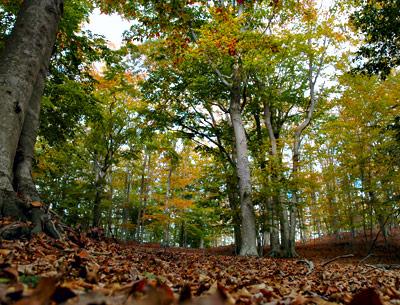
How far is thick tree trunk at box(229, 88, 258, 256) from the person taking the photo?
930 cm

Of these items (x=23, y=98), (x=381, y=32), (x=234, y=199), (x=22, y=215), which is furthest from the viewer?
(x=234, y=199)

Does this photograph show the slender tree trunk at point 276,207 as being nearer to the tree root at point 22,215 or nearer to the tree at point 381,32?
the tree at point 381,32

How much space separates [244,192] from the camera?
987 centimetres

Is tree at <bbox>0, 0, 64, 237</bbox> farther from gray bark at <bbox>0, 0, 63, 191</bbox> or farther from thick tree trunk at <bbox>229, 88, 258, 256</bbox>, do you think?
thick tree trunk at <bbox>229, 88, 258, 256</bbox>

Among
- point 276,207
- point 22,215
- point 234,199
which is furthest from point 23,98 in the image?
point 234,199

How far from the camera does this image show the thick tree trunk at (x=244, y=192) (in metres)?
9.30

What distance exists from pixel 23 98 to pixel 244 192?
7.42 m

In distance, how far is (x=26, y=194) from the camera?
3768 millimetres

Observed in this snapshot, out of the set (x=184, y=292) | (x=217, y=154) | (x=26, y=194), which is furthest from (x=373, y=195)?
(x=184, y=292)

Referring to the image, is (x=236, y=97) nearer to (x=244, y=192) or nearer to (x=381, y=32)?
(x=244, y=192)

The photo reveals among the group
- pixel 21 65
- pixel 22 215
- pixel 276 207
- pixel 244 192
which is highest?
pixel 21 65

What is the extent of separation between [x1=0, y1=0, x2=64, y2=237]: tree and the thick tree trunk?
6786 millimetres

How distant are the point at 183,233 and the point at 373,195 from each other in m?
20.1

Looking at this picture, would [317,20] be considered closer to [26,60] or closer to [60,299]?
[26,60]
